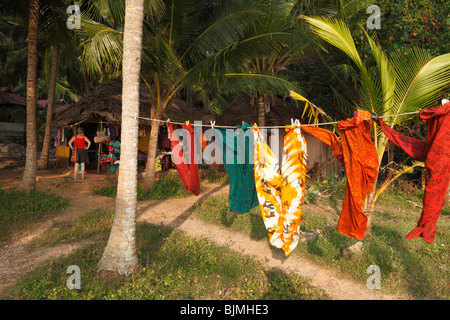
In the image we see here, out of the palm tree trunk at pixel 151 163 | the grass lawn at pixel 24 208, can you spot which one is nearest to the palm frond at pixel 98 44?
the palm tree trunk at pixel 151 163

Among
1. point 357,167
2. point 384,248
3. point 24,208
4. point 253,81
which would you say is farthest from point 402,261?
point 24,208

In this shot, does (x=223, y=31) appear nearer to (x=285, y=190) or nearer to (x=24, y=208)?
(x=285, y=190)

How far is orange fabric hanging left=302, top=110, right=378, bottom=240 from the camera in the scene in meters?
3.08

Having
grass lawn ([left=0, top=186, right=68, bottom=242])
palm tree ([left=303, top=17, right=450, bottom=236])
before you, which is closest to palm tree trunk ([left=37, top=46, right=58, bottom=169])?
grass lawn ([left=0, top=186, right=68, bottom=242])

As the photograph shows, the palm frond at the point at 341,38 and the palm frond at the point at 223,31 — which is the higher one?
the palm frond at the point at 223,31

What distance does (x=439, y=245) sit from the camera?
485cm

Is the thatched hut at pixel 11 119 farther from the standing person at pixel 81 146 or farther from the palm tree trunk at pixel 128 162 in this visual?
the palm tree trunk at pixel 128 162

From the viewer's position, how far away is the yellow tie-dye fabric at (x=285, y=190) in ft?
11.7

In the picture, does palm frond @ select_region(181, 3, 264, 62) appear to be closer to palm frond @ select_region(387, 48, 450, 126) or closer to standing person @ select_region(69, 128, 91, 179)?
palm frond @ select_region(387, 48, 450, 126)

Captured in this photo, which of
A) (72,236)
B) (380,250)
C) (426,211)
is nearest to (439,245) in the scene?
(380,250)

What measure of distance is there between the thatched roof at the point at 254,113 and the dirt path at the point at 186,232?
437 cm

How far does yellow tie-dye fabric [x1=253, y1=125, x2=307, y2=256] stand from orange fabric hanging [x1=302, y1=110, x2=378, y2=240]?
55 centimetres
